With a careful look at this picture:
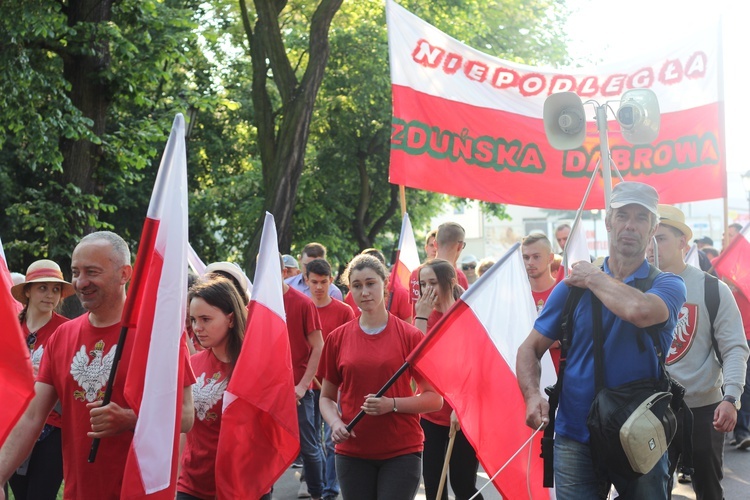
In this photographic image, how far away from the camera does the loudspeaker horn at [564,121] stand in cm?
609

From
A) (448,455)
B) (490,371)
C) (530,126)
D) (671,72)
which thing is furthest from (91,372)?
(671,72)

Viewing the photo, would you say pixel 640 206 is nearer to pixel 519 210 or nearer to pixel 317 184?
pixel 317 184

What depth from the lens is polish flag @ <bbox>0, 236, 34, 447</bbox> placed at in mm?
4301

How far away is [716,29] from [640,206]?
6065 mm

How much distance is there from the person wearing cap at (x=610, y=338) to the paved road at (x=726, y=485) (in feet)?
14.4

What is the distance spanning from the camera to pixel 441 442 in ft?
22.2

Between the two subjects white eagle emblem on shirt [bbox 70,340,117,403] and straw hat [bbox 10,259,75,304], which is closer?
white eagle emblem on shirt [bbox 70,340,117,403]

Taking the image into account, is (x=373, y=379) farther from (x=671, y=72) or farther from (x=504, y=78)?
(x=671, y=72)

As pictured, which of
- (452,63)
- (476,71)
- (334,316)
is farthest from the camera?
(452,63)

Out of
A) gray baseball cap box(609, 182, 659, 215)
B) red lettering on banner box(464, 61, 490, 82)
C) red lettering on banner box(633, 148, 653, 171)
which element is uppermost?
red lettering on banner box(464, 61, 490, 82)

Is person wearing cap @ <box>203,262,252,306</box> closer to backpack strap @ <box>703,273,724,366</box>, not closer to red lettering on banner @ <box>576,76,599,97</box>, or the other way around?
backpack strap @ <box>703,273,724,366</box>

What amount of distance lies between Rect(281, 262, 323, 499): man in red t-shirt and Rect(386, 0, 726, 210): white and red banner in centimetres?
198

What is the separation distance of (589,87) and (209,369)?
581 cm

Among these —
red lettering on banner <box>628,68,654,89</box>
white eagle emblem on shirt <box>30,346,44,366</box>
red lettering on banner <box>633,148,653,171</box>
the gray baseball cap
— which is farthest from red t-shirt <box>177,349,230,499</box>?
red lettering on banner <box>628,68,654,89</box>
